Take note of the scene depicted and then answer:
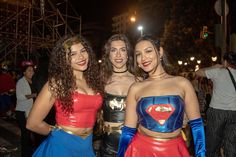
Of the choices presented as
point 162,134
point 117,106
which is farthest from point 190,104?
point 117,106

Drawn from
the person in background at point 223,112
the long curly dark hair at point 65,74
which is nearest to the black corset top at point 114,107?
the long curly dark hair at point 65,74

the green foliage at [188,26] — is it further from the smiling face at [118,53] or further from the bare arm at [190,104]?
the bare arm at [190,104]

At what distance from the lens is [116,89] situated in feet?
13.3

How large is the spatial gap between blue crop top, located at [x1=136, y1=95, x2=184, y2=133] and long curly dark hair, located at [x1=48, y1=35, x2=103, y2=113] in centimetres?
79

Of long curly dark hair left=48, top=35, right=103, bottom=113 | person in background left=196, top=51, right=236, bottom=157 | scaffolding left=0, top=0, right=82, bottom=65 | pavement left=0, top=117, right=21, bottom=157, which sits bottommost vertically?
pavement left=0, top=117, right=21, bottom=157

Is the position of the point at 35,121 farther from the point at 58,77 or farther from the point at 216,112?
the point at 216,112

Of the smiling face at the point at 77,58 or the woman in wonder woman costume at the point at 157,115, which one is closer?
the woman in wonder woman costume at the point at 157,115

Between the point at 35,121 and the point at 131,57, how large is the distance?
1656 mm

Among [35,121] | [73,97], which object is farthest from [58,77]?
[35,121]

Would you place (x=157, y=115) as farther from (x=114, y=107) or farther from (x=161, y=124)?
(x=114, y=107)

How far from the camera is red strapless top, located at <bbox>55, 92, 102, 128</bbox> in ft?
10.6

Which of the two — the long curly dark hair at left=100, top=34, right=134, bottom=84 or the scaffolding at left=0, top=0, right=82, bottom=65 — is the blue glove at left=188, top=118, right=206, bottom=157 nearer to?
the long curly dark hair at left=100, top=34, right=134, bottom=84

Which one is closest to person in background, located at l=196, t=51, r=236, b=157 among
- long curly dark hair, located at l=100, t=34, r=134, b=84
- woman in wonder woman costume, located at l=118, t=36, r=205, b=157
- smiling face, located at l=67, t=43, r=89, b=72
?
long curly dark hair, located at l=100, t=34, r=134, b=84

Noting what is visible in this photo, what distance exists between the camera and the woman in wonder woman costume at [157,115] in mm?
3016
